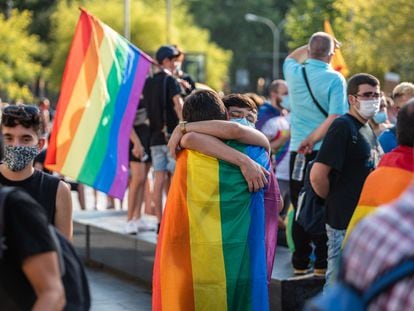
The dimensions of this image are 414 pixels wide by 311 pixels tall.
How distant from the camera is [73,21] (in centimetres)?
6128

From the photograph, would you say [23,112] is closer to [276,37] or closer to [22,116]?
[22,116]

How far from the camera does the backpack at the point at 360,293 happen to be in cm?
296

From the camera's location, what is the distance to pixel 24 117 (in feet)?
17.6

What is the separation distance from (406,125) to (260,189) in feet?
7.53

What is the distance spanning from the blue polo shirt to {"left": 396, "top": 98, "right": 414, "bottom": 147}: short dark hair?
409cm

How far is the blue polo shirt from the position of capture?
8.89 m

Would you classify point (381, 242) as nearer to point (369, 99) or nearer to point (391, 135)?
point (369, 99)

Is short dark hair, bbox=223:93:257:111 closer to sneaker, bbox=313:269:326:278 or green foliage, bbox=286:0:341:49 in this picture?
sneaker, bbox=313:269:326:278

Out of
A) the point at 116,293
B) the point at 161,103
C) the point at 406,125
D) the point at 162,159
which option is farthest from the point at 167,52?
the point at 406,125

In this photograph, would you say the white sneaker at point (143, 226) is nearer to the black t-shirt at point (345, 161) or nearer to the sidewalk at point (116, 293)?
the sidewalk at point (116, 293)

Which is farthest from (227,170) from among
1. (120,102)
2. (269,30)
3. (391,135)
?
(269,30)

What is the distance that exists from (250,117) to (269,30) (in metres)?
90.6

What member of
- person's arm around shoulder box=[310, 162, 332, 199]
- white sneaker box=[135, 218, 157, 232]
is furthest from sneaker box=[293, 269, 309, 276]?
white sneaker box=[135, 218, 157, 232]

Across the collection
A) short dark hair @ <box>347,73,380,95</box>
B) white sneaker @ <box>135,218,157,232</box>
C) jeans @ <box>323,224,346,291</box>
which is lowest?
white sneaker @ <box>135,218,157,232</box>
